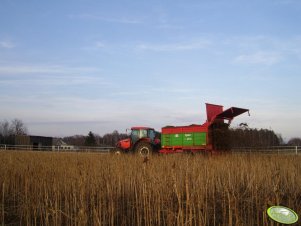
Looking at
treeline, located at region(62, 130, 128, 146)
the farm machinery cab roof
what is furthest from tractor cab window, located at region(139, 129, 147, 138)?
treeline, located at region(62, 130, 128, 146)

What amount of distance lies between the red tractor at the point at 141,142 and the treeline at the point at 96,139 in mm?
34921

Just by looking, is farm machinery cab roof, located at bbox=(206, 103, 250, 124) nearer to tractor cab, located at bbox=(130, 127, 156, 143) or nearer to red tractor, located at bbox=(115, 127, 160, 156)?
red tractor, located at bbox=(115, 127, 160, 156)

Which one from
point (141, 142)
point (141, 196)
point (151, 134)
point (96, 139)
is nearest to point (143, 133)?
point (151, 134)

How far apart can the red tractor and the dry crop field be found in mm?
9124

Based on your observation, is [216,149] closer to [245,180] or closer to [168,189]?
[245,180]

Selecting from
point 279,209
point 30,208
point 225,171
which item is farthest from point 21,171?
point 279,209

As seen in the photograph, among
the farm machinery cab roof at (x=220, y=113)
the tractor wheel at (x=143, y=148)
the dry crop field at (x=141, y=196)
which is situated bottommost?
the dry crop field at (x=141, y=196)

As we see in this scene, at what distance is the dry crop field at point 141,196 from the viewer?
176 inches

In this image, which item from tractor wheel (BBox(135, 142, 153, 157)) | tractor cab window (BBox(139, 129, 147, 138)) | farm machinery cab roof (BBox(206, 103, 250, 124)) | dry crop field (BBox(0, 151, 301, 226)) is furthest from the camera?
tractor cab window (BBox(139, 129, 147, 138))

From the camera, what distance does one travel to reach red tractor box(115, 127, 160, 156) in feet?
58.1

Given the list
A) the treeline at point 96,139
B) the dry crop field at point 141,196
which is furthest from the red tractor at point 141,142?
the treeline at point 96,139

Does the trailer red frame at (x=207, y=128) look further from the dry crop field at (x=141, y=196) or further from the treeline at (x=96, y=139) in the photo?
the treeline at (x=96, y=139)

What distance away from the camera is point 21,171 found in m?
7.66

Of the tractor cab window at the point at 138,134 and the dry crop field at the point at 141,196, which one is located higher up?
the tractor cab window at the point at 138,134
